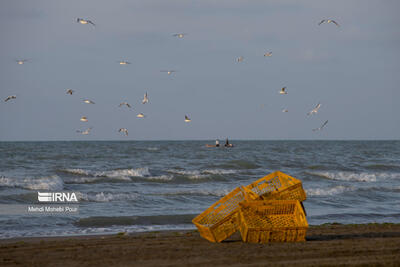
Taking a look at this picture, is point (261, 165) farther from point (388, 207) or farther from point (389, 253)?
point (389, 253)

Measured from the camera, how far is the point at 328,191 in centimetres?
2014

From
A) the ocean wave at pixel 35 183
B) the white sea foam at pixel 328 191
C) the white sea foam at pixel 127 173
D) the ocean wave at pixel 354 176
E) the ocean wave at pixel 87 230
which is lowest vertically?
the ocean wave at pixel 87 230

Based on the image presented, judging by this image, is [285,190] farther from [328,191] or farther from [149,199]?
[328,191]

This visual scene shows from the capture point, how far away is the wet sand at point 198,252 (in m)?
7.48

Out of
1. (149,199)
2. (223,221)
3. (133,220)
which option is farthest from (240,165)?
(223,221)

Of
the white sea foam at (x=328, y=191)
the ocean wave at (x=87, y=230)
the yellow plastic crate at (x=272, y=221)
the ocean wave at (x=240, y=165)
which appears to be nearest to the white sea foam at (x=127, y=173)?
the ocean wave at (x=240, y=165)

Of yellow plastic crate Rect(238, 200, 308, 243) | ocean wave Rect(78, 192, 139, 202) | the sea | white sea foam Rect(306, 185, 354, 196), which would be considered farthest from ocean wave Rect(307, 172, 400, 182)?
yellow plastic crate Rect(238, 200, 308, 243)

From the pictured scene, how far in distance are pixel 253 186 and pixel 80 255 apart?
3806mm

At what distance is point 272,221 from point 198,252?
1.84 m

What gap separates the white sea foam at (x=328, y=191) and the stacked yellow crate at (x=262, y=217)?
9.88 meters

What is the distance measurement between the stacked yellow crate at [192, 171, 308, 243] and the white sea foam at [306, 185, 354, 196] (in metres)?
9.88

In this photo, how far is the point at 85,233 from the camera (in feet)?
37.1

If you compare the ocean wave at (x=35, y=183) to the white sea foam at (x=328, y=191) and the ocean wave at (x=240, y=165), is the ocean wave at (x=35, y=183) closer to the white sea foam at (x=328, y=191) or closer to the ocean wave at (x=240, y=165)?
the white sea foam at (x=328, y=191)

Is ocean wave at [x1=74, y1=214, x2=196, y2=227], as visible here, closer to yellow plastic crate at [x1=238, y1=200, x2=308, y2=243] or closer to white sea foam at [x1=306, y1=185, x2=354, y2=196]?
yellow plastic crate at [x1=238, y1=200, x2=308, y2=243]
